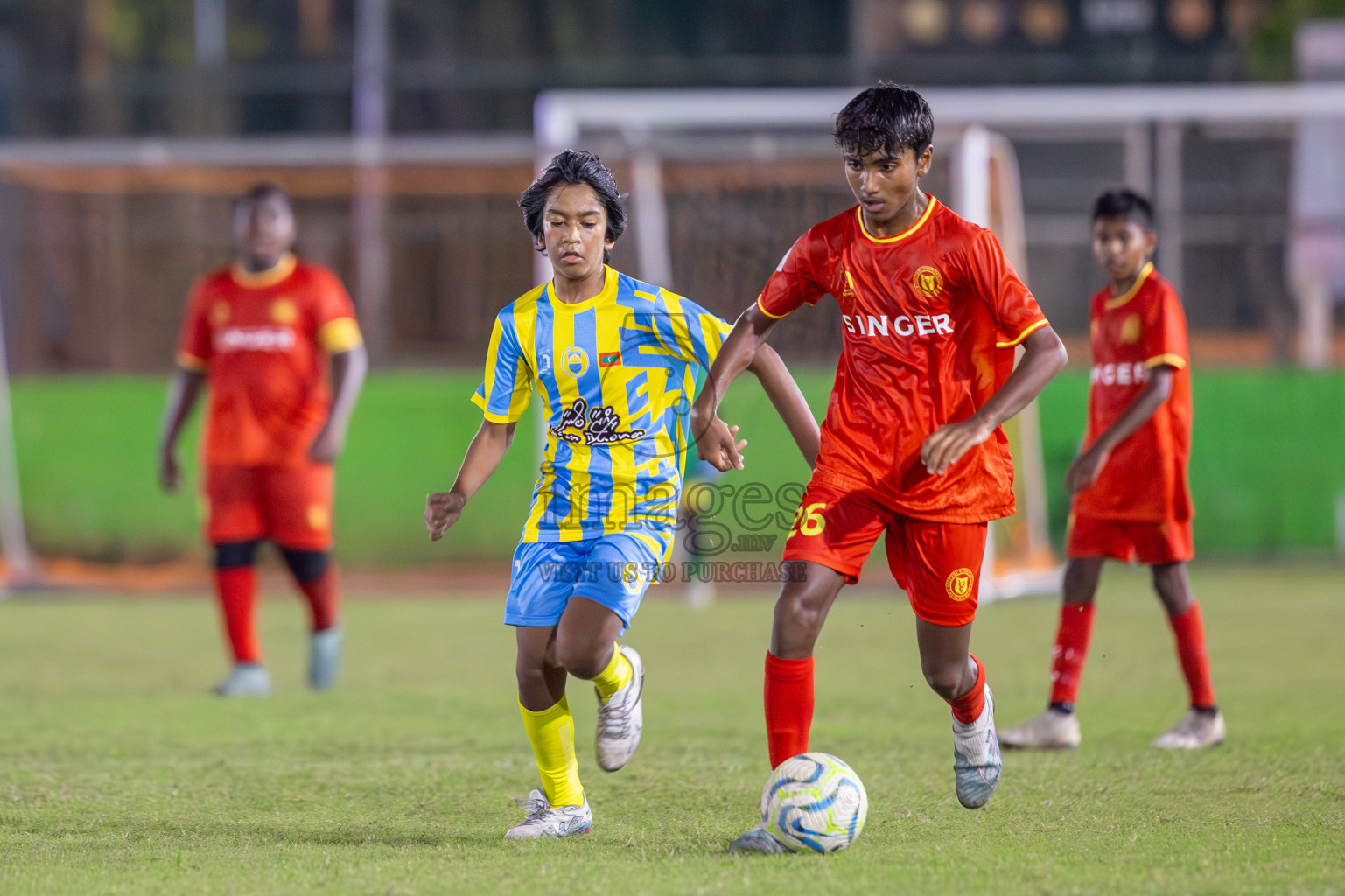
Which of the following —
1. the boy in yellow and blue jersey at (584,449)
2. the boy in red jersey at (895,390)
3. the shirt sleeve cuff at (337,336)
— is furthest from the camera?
the shirt sleeve cuff at (337,336)

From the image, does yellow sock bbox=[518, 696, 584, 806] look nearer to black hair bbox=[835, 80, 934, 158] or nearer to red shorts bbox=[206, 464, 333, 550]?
black hair bbox=[835, 80, 934, 158]

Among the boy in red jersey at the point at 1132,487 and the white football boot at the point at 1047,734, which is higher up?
the boy in red jersey at the point at 1132,487

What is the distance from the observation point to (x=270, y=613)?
413 inches

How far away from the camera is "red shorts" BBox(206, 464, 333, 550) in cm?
738

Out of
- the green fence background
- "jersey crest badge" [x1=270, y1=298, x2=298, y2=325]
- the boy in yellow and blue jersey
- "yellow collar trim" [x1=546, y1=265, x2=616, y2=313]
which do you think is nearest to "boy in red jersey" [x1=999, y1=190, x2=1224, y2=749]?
the boy in yellow and blue jersey

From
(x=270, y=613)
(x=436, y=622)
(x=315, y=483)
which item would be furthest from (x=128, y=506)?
(x=315, y=483)

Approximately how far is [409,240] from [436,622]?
599 cm

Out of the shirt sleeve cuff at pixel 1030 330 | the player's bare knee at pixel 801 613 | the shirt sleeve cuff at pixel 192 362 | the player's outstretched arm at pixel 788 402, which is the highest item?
the shirt sleeve cuff at pixel 1030 330

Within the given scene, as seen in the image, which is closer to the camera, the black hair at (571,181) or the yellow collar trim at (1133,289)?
the black hair at (571,181)

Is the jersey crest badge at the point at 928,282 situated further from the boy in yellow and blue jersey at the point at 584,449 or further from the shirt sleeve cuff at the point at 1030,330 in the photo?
the boy in yellow and blue jersey at the point at 584,449

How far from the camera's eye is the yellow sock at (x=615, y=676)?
453 cm

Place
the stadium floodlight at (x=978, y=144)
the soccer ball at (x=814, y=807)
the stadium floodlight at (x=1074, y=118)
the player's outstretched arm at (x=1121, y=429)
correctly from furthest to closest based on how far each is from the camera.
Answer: the stadium floodlight at (x=1074, y=118), the stadium floodlight at (x=978, y=144), the player's outstretched arm at (x=1121, y=429), the soccer ball at (x=814, y=807)

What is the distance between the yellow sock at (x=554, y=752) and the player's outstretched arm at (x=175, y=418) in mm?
3909

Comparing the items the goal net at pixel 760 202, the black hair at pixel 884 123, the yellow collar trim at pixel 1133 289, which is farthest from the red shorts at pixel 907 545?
the goal net at pixel 760 202
